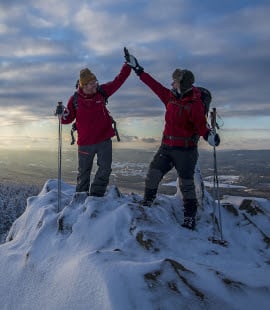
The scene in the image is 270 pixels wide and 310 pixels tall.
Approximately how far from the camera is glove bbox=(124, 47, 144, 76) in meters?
9.98

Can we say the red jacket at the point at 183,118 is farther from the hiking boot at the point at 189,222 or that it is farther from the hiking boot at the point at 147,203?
the hiking boot at the point at 189,222

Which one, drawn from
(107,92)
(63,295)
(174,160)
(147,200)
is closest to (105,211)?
(147,200)

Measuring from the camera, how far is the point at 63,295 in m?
6.25

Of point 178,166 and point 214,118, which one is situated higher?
point 214,118

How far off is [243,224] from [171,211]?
2.05m

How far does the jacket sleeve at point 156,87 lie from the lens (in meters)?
9.77

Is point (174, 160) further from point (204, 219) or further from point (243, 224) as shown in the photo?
point (243, 224)

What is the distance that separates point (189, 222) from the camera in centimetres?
915

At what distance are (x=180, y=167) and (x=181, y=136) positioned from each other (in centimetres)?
79

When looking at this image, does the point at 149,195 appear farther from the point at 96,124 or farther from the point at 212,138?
the point at 96,124

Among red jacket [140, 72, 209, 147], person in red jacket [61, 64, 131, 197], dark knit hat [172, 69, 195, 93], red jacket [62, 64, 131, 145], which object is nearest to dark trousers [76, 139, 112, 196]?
person in red jacket [61, 64, 131, 197]

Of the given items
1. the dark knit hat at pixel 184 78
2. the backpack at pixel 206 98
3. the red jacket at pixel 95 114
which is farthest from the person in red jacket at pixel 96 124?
the backpack at pixel 206 98

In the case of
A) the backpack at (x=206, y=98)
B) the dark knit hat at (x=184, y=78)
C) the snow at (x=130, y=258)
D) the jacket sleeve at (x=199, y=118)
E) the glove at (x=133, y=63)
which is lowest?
the snow at (x=130, y=258)

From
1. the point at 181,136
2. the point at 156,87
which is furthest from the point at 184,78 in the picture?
the point at 181,136
